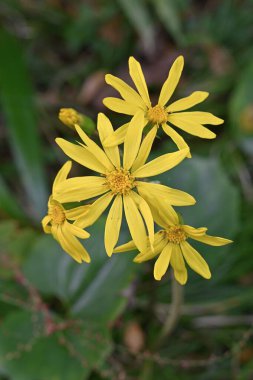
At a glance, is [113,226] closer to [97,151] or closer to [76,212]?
[76,212]

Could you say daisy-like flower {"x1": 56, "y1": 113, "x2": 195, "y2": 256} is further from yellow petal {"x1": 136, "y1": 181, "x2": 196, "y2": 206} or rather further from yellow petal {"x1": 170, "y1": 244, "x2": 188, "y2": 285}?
yellow petal {"x1": 170, "y1": 244, "x2": 188, "y2": 285}

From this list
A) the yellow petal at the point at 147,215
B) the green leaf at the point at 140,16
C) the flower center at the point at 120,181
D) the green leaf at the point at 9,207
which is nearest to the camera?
the yellow petal at the point at 147,215

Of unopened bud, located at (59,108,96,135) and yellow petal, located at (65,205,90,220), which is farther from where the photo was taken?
unopened bud, located at (59,108,96,135)

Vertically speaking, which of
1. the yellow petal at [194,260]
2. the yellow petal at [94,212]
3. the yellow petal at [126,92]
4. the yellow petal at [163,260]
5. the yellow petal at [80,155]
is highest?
the yellow petal at [126,92]

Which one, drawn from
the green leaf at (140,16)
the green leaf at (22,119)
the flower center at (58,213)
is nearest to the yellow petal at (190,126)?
the flower center at (58,213)

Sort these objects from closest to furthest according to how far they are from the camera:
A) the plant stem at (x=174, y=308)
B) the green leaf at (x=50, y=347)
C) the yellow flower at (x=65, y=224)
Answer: the yellow flower at (x=65, y=224), the plant stem at (x=174, y=308), the green leaf at (x=50, y=347)

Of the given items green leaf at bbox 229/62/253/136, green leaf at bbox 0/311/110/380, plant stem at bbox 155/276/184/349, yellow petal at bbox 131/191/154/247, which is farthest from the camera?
green leaf at bbox 229/62/253/136

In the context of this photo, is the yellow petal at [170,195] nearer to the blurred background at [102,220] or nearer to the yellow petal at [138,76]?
the yellow petal at [138,76]

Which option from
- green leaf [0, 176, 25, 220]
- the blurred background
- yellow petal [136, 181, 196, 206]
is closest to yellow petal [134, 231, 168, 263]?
yellow petal [136, 181, 196, 206]
